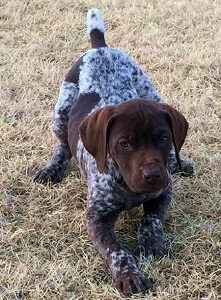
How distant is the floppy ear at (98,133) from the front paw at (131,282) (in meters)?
0.65

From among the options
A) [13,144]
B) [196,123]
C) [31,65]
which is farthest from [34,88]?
[196,123]

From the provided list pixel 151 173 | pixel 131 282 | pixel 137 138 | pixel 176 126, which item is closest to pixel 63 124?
pixel 176 126

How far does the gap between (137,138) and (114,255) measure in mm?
714

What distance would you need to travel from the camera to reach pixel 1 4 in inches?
347

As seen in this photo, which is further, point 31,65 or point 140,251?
point 31,65

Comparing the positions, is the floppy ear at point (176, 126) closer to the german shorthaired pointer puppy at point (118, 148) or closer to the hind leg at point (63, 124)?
the german shorthaired pointer puppy at point (118, 148)

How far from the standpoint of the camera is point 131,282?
147 inches

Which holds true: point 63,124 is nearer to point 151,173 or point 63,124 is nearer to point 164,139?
point 164,139

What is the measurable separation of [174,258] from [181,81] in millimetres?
2819

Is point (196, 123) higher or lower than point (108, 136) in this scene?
lower

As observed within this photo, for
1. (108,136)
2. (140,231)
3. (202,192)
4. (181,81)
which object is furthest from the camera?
(181,81)

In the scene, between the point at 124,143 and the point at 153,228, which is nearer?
the point at 124,143

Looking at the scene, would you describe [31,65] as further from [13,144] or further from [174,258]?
[174,258]

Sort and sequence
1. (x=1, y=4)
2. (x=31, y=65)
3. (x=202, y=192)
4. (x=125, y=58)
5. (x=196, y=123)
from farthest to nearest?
1. (x=1, y=4)
2. (x=31, y=65)
3. (x=196, y=123)
4. (x=125, y=58)
5. (x=202, y=192)
